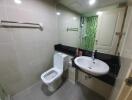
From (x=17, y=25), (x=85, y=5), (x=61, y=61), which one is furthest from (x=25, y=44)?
(x=85, y=5)

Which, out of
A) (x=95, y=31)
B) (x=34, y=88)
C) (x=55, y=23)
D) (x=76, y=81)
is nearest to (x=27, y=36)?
(x=55, y=23)

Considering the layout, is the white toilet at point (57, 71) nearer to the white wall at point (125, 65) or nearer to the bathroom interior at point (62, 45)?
the bathroom interior at point (62, 45)

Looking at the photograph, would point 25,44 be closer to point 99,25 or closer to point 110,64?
point 99,25

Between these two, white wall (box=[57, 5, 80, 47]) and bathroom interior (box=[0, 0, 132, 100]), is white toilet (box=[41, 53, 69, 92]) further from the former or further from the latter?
white wall (box=[57, 5, 80, 47])

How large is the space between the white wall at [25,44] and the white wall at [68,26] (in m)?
0.17

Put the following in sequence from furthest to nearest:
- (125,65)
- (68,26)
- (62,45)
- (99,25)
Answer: (62,45), (68,26), (99,25), (125,65)

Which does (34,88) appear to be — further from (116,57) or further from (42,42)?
(116,57)

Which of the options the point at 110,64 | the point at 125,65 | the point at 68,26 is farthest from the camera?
the point at 68,26

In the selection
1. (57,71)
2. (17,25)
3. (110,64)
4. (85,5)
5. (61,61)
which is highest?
(85,5)

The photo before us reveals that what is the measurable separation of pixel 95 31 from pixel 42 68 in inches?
62.7

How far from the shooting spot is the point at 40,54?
1.81 meters

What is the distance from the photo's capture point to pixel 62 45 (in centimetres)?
208

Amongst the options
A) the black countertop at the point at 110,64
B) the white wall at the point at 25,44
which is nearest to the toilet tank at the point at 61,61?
the black countertop at the point at 110,64

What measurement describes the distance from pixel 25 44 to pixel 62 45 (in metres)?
0.94
